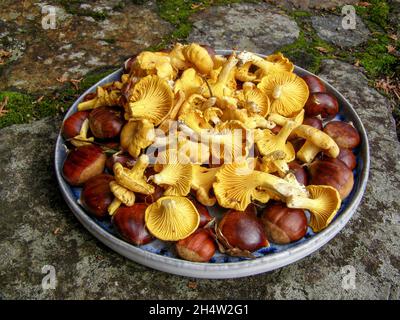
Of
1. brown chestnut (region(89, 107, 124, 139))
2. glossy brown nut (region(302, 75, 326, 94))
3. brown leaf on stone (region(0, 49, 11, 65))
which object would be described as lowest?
brown leaf on stone (region(0, 49, 11, 65))

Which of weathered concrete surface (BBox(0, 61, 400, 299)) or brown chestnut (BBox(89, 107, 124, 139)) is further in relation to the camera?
brown chestnut (BBox(89, 107, 124, 139))

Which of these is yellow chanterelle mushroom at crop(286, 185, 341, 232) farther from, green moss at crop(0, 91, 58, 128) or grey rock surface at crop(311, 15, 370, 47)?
grey rock surface at crop(311, 15, 370, 47)

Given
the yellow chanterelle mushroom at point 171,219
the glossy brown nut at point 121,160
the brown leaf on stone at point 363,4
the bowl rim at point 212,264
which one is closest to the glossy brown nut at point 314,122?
the bowl rim at point 212,264

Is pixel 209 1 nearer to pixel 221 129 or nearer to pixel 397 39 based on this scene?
pixel 397 39

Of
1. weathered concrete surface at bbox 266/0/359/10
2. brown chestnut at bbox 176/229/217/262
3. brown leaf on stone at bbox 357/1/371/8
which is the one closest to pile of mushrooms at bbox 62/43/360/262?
brown chestnut at bbox 176/229/217/262

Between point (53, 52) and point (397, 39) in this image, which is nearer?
point (53, 52)

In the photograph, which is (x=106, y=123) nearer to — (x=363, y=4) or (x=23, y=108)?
(x=23, y=108)
